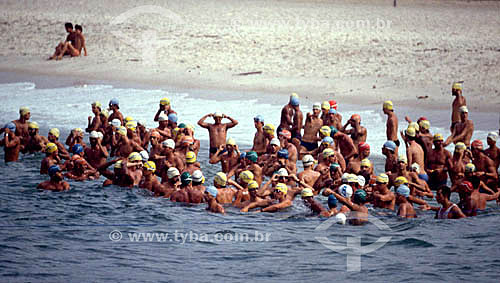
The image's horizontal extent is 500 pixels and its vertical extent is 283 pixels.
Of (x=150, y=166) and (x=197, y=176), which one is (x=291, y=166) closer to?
(x=197, y=176)

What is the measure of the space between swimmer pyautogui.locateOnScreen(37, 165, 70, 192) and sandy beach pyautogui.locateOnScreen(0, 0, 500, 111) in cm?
972

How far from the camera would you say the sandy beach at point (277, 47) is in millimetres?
23625

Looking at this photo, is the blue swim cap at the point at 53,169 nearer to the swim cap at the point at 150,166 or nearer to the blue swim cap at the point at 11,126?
the swim cap at the point at 150,166

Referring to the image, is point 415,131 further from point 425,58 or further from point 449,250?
point 425,58

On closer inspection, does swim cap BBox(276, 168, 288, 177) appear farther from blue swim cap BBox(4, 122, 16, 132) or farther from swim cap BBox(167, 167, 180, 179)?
blue swim cap BBox(4, 122, 16, 132)

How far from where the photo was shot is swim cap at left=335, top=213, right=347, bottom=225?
508 inches

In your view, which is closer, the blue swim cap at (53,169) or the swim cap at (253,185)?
the swim cap at (253,185)

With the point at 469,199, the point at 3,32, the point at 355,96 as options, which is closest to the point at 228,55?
the point at 355,96

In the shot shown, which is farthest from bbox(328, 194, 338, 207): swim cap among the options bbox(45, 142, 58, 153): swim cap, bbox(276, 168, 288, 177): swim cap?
bbox(45, 142, 58, 153): swim cap

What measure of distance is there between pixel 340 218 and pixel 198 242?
2.54 metres

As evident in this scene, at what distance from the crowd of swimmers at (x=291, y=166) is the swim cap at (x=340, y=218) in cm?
2

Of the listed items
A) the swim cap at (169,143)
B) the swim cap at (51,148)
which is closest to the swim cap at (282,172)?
the swim cap at (169,143)

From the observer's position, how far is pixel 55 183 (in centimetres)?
1463

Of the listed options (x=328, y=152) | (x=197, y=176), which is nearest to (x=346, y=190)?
(x=328, y=152)
